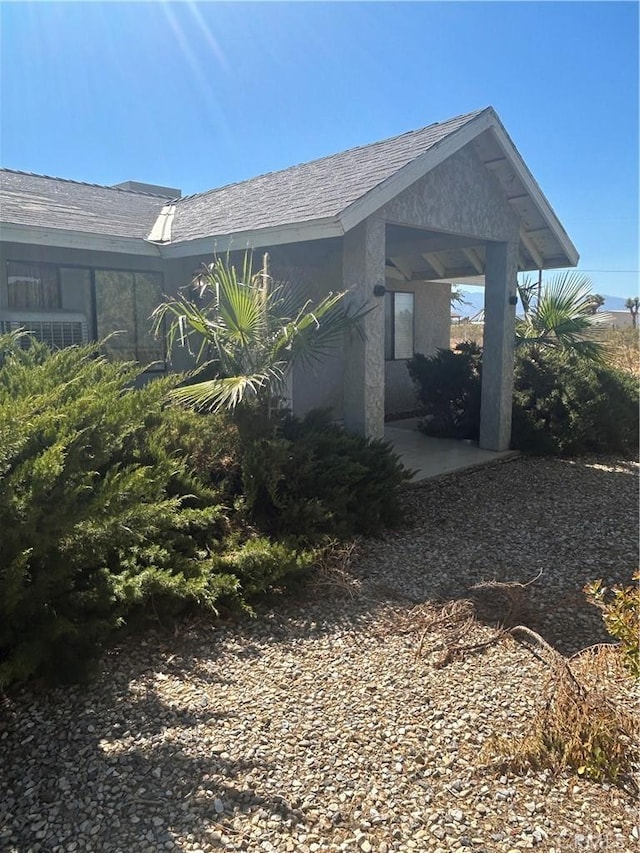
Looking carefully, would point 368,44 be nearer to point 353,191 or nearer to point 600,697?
point 353,191

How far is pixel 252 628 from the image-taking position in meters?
4.63

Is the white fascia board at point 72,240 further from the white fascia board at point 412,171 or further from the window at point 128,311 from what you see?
the white fascia board at point 412,171

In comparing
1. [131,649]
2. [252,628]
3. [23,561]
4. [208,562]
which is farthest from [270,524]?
[23,561]

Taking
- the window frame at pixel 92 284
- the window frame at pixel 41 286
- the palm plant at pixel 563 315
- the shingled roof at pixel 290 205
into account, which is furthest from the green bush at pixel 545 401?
the window frame at pixel 41 286

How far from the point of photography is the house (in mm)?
7859

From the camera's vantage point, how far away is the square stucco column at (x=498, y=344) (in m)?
10.2

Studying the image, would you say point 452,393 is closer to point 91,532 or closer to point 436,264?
point 436,264

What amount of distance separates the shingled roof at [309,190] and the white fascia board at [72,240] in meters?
0.53

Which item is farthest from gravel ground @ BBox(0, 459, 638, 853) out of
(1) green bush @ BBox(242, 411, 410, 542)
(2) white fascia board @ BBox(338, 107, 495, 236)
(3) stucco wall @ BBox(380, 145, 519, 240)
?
(3) stucco wall @ BBox(380, 145, 519, 240)

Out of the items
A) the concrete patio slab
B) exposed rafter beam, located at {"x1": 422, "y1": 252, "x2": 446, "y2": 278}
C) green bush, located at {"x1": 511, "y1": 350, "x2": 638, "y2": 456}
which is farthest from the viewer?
exposed rafter beam, located at {"x1": 422, "y1": 252, "x2": 446, "y2": 278}

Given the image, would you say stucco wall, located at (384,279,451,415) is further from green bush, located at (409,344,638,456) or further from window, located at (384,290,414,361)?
green bush, located at (409,344,638,456)

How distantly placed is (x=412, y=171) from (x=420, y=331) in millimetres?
7697

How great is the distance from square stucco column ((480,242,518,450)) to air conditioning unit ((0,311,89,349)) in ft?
20.9

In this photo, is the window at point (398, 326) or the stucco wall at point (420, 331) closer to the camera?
the window at point (398, 326)
